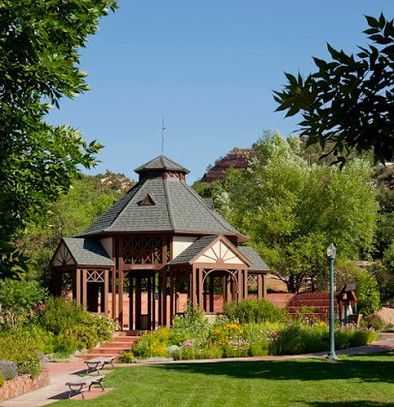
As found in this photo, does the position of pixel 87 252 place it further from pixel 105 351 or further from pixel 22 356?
pixel 22 356

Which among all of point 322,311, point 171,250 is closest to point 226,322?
point 171,250

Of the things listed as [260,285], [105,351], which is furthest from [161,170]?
[105,351]

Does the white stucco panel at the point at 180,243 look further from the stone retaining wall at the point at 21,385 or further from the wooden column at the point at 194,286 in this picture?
the stone retaining wall at the point at 21,385

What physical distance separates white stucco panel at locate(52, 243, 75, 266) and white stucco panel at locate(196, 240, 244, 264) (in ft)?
18.9

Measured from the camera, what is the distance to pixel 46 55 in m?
12.8

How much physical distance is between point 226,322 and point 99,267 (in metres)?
6.90

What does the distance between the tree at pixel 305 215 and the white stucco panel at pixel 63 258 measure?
46.7 feet

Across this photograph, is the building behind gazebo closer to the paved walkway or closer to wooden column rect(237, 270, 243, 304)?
wooden column rect(237, 270, 243, 304)

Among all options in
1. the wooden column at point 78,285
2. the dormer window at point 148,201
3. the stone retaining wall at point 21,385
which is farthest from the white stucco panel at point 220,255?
the stone retaining wall at point 21,385

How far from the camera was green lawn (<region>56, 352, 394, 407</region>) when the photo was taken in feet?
45.5

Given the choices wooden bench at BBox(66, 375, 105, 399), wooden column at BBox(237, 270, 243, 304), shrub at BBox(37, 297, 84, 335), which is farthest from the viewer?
wooden column at BBox(237, 270, 243, 304)

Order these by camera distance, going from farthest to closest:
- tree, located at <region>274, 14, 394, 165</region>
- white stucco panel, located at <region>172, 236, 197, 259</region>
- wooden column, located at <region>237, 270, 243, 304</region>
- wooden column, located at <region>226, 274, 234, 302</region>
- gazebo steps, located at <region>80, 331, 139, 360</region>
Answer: wooden column, located at <region>226, 274, 234, 302</region> → white stucco panel, located at <region>172, 236, 197, 259</region> → wooden column, located at <region>237, 270, 243, 304</region> → gazebo steps, located at <region>80, 331, 139, 360</region> → tree, located at <region>274, 14, 394, 165</region>

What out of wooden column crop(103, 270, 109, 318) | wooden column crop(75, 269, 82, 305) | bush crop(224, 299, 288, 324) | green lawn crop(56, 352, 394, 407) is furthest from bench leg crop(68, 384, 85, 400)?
wooden column crop(75, 269, 82, 305)

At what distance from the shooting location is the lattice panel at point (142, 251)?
1251 inches
